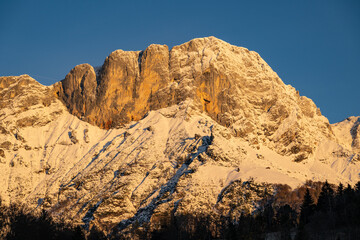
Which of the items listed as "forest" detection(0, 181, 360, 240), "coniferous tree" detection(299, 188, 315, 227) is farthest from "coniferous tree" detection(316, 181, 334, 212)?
"coniferous tree" detection(299, 188, 315, 227)

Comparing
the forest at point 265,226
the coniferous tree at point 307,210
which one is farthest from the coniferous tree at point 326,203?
the coniferous tree at point 307,210

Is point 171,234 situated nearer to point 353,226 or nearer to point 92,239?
point 92,239

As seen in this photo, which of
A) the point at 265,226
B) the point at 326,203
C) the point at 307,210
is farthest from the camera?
the point at 265,226

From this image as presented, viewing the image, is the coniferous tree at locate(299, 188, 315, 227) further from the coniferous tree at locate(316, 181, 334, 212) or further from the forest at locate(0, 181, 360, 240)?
the coniferous tree at locate(316, 181, 334, 212)

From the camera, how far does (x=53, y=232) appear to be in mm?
163625

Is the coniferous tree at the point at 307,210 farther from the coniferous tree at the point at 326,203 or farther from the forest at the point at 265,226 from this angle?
the coniferous tree at the point at 326,203

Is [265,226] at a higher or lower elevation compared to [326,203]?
lower

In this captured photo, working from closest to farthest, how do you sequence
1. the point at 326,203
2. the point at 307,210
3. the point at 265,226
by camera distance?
the point at 326,203, the point at 307,210, the point at 265,226

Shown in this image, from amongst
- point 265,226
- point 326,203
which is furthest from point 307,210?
point 265,226

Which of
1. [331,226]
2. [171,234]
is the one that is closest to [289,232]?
[331,226]

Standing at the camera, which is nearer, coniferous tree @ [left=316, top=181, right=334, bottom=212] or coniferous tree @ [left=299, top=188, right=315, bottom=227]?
coniferous tree @ [left=316, top=181, right=334, bottom=212]

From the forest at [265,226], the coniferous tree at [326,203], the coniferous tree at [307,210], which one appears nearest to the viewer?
the forest at [265,226]

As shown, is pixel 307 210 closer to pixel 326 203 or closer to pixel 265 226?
pixel 326 203

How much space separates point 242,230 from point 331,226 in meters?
25.8
